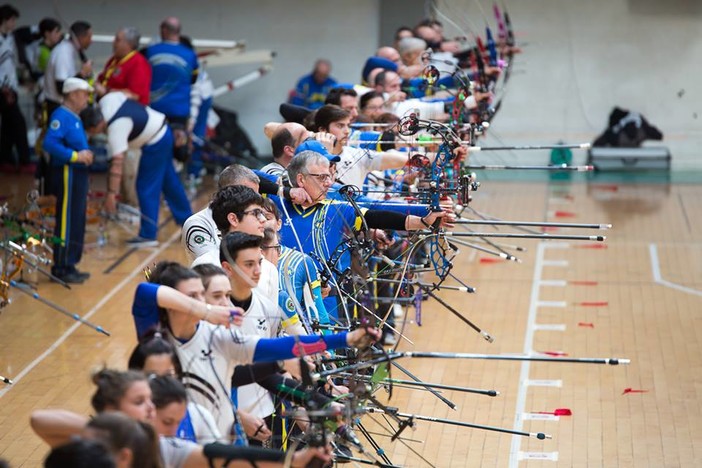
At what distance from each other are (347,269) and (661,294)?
4493 millimetres

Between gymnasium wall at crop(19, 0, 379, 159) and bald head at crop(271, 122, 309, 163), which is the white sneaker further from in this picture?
gymnasium wall at crop(19, 0, 379, 159)

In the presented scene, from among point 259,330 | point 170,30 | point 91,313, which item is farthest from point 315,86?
point 259,330

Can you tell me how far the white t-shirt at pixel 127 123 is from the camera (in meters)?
10.5

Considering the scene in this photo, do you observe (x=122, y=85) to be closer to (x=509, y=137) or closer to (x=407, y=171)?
(x=407, y=171)

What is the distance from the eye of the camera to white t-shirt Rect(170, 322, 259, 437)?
13.4 feet

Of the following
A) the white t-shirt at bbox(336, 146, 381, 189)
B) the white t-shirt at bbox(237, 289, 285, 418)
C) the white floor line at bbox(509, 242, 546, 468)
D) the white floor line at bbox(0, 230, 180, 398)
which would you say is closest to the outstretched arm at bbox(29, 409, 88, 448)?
the white t-shirt at bbox(237, 289, 285, 418)

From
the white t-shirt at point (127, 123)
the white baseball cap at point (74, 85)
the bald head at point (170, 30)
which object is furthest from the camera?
the bald head at point (170, 30)

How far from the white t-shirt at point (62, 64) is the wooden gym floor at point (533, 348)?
153 centimetres

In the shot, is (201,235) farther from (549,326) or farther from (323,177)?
(549,326)

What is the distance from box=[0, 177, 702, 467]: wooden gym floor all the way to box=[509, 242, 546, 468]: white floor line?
0.02 meters

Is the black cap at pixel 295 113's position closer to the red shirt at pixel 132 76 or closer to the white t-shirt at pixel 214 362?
the red shirt at pixel 132 76

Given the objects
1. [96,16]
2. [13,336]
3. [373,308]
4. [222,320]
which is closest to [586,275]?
[13,336]

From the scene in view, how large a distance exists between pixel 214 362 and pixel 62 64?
8.15m

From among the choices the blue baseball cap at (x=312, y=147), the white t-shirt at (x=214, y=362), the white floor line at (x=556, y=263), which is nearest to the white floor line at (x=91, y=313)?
the blue baseball cap at (x=312, y=147)
